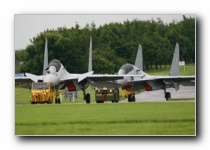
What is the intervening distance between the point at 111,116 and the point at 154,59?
1.83 meters

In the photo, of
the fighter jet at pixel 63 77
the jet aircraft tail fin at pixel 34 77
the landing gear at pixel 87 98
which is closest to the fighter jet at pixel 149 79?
the fighter jet at pixel 63 77

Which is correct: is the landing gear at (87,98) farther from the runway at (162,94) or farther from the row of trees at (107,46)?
the runway at (162,94)

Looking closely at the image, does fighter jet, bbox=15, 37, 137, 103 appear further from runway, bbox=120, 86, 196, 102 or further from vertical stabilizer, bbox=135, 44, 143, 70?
runway, bbox=120, 86, 196, 102

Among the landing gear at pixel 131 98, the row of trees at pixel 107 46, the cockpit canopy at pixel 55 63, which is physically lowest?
the landing gear at pixel 131 98

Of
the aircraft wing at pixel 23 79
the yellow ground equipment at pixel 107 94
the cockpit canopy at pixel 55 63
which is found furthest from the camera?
the yellow ground equipment at pixel 107 94

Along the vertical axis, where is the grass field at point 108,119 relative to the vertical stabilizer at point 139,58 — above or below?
below

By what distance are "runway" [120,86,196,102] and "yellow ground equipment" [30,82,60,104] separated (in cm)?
176

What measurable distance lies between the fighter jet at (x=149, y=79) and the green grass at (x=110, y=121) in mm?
603

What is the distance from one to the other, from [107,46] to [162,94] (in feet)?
5.59

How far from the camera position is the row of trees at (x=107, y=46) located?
149 feet

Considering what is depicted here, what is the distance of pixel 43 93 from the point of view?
153 feet

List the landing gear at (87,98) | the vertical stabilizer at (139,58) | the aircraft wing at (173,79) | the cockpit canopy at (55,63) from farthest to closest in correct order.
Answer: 1. the landing gear at (87,98)
2. the cockpit canopy at (55,63)
3. the vertical stabilizer at (139,58)
4. the aircraft wing at (173,79)

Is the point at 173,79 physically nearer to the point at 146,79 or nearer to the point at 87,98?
the point at 146,79
